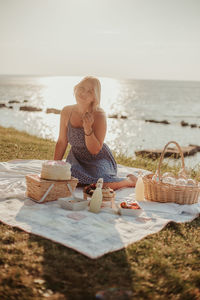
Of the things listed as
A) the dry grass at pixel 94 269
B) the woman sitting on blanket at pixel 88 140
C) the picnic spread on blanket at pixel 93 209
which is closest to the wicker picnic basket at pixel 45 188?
the picnic spread on blanket at pixel 93 209

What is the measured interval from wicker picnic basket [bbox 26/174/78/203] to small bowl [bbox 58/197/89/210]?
0.60 feet

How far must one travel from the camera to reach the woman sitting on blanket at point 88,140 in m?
4.16

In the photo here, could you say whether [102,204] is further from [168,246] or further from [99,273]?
[99,273]

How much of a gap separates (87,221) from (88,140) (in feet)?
3.94

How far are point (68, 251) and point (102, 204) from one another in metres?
1.08

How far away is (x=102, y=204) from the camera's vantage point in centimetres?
361

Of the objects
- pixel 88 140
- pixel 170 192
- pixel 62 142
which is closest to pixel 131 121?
pixel 62 142

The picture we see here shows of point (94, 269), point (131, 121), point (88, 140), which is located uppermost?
point (88, 140)

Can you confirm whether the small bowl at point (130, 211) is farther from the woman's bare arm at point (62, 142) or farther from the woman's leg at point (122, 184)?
the woman's bare arm at point (62, 142)

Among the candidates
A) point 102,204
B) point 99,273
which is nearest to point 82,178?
point 102,204

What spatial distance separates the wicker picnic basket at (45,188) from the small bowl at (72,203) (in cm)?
18

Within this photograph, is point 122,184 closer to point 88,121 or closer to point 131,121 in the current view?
point 88,121

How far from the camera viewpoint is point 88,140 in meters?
4.11

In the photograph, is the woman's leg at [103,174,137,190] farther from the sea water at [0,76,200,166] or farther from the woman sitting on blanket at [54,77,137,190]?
the sea water at [0,76,200,166]
